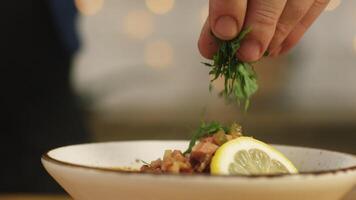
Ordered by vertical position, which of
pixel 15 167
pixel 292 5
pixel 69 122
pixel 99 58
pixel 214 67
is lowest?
pixel 15 167

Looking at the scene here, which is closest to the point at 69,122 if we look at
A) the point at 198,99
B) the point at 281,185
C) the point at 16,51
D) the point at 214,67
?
the point at 16,51

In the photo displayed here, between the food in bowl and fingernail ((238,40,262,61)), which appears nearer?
the food in bowl

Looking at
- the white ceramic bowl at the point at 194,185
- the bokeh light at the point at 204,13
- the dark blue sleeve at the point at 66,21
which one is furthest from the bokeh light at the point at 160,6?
the white ceramic bowl at the point at 194,185

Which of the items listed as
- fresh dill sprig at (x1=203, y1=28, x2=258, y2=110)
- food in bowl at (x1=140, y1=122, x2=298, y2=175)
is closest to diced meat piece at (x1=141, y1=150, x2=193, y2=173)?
food in bowl at (x1=140, y1=122, x2=298, y2=175)

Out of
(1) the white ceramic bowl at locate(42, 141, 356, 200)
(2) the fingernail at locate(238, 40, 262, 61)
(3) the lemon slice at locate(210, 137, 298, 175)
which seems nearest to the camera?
(1) the white ceramic bowl at locate(42, 141, 356, 200)

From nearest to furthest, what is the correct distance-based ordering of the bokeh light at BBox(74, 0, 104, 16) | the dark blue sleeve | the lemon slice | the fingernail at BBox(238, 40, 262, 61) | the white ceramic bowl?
1. the white ceramic bowl
2. the lemon slice
3. the fingernail at BBox(238, 40, 262, 61)
4. the dark blue sleeve
5. the bokeh light at BBox(74, 0, 104, 16)


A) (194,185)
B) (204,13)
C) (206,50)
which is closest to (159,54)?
(204,13)

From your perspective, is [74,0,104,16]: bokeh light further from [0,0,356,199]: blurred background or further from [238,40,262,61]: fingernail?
[238,40,262,61]: fingernail

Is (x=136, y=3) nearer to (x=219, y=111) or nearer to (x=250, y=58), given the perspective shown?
(x=219, y=111)
